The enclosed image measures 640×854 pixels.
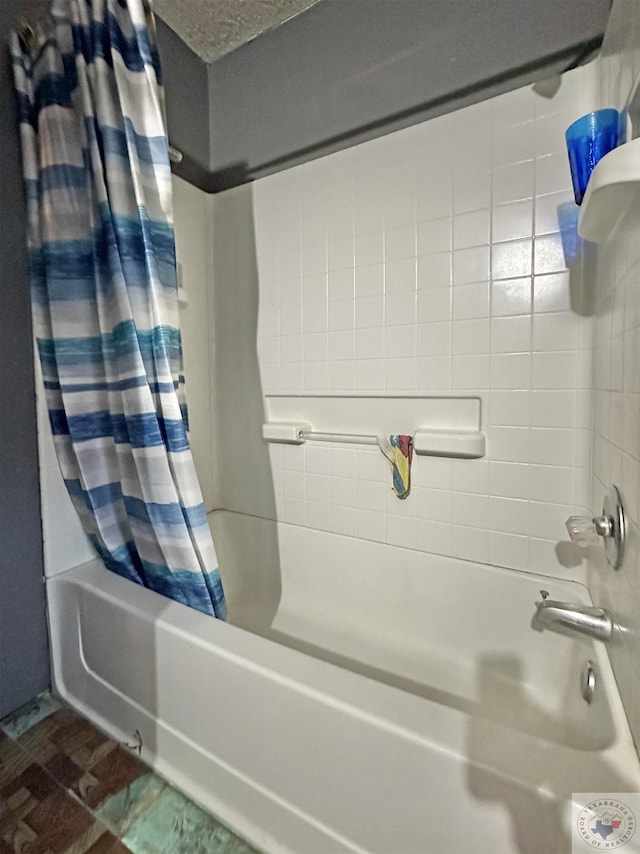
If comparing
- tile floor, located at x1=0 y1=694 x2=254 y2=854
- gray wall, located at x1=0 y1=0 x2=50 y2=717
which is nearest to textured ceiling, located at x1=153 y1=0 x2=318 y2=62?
gray wall, located at x1=0 y1=0 x2=50 y2=717

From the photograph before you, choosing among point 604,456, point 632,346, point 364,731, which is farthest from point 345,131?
point 364,731

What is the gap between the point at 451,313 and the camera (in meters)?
1.21

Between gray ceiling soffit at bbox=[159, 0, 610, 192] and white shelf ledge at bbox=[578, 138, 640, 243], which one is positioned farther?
gray ceiling soffit at bbox=[159, 0, 610, 192]

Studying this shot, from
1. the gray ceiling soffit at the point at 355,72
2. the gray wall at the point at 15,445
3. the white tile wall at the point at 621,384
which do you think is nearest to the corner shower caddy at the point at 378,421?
the white tile wall at the point at 621,384

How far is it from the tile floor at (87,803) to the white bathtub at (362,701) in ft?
0.13

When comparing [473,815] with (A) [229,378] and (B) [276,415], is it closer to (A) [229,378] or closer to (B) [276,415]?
(B) [276,415]

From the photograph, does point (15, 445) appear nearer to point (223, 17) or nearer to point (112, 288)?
point (112, 288)

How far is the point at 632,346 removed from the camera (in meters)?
0.66

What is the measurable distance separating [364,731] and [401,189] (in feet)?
4.65

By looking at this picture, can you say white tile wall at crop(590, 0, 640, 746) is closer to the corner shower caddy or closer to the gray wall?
the corner shower caddy

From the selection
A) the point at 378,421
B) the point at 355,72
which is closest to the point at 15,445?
the point at 378,421

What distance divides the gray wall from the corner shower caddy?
0.77 m

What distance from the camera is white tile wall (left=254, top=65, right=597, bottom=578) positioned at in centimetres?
108

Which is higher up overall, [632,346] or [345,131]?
[345,131]
